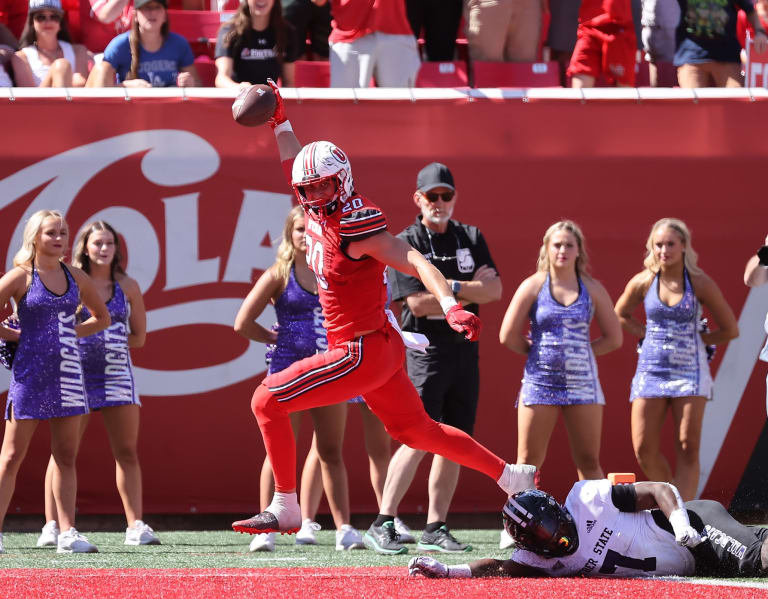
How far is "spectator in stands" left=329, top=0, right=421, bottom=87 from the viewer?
373 inches

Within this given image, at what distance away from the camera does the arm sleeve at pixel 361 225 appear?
5.64 metres

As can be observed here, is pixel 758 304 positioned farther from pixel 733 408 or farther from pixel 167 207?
pixel 167 207

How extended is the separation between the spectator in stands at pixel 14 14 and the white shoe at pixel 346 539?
5125 mm

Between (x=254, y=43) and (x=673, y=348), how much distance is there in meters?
3.71

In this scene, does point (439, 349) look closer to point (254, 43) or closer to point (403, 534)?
point (403, 534)

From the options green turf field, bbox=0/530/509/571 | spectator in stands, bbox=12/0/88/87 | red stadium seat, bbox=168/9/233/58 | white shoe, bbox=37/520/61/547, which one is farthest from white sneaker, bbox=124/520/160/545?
red stadium seat, bbox=168/9/233/58

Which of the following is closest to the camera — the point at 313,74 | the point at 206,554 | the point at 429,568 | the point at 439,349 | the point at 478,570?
the point at 429,568

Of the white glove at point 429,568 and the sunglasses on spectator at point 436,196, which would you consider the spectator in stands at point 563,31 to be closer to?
the sunglasses on spectator at point 436,196

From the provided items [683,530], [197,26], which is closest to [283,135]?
[683,530]

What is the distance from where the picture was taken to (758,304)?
881 centimetres

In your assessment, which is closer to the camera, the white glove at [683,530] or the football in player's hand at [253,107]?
the white glove at [683,530]

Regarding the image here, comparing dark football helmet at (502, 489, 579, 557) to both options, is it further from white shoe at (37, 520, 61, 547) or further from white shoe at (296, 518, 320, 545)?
white shoe at (37, 520, 61, 547)

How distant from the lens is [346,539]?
7.44 meters

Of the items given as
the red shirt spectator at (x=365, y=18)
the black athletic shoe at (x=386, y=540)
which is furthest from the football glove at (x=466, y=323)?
the red shirt spectator at (x=365, y=18)
